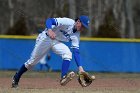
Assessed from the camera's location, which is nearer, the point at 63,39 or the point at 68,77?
the point at 68,77

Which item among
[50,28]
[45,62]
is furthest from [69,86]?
[45,62]

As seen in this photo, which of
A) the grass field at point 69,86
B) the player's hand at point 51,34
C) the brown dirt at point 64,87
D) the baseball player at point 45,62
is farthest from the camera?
the baseball player at point 45,62

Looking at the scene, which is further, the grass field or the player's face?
the player's face

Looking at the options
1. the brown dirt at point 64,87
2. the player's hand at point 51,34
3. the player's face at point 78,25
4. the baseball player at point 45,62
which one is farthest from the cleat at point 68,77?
the baseball player at point 45,62

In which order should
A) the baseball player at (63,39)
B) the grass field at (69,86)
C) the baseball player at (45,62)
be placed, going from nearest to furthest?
the grass field at (69,86)
the baseball player at (63,39)
the baseball player at (45,62)

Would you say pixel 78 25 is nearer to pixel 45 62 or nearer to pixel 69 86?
pixel 69 86

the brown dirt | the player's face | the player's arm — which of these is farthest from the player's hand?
the brown dirt

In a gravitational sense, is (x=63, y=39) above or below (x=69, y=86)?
above

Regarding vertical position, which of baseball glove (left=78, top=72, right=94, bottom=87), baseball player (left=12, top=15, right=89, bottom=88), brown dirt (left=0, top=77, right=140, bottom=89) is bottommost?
brown dirt (left=0, top=77, right=140, bottom=89)

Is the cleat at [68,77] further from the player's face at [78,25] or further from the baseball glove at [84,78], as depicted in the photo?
the player's face at [78,25]

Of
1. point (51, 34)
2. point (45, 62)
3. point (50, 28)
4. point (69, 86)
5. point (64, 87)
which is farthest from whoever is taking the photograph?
point (45, 62)

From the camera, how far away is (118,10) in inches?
1758

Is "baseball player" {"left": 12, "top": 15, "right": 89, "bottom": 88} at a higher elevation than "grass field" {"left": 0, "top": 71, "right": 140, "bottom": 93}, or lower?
higher

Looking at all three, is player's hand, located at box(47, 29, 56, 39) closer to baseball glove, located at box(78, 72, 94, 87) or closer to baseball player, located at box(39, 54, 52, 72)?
baseball glove, located at box(78, 72, 94, 87)
